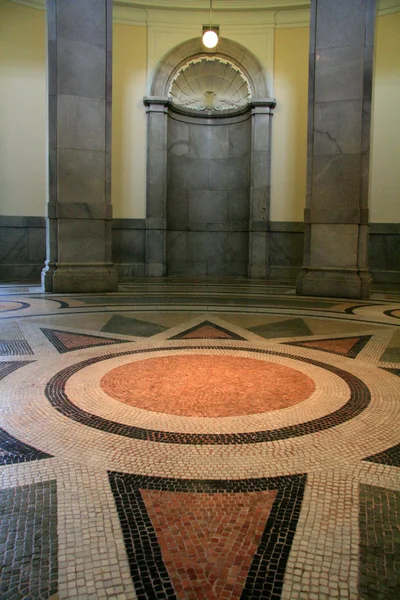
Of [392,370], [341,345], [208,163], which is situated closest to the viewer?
[392,370]

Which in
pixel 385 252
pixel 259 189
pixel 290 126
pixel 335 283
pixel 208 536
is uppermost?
→ pixel 290 126

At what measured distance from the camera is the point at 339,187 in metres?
9.91

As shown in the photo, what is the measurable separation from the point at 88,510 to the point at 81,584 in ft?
1.36

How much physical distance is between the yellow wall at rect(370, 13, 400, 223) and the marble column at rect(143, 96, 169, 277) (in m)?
5.97

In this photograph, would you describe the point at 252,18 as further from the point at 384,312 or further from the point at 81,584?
the point at 81,584

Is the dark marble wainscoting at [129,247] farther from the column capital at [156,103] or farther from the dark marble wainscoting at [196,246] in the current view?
the column capital at [156,103]

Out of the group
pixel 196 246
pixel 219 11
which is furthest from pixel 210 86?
pixel 196 246

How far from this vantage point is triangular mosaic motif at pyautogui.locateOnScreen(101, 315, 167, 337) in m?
5.80

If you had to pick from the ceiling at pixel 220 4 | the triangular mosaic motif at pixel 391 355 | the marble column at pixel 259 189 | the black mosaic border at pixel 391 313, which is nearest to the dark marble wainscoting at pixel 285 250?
the marble column at pixel 259 189

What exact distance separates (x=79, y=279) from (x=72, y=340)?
5.06 meters

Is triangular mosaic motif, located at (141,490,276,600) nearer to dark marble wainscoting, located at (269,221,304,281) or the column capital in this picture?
dark marble wainscoting, located at (269,221,304,281)

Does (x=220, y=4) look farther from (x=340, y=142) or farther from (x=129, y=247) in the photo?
(x=340, y=142)

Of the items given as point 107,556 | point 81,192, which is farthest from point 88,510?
point 81,192

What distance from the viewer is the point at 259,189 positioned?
1532 centimetres
